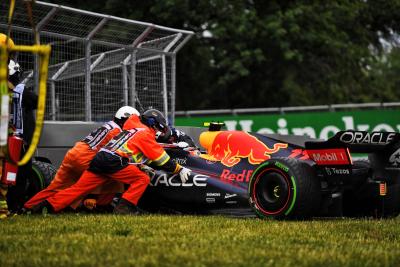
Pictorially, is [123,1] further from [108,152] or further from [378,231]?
[378,231]

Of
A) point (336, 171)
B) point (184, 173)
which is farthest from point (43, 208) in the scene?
point (336, 171)

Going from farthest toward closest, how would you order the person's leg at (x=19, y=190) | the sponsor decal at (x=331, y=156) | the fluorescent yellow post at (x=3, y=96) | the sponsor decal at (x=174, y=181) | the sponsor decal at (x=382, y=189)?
the sponsor decal at (x=174, y=181) → the person's leg at (x=19, y=190) → the sponsor decal at (x=382, y=189) → the sponsor decal at (x=331, y=156) → the fluorescent yellow post at (x=3, y=96)

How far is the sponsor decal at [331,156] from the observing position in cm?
852

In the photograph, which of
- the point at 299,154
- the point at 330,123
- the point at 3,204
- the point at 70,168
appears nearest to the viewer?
the point at 3,204

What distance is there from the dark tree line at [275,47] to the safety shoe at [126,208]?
15.1 m

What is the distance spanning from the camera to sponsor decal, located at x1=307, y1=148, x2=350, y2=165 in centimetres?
852

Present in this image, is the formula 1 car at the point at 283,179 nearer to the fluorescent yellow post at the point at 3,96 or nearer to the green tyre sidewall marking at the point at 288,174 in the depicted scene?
the green tyre sidewall marking at the point at 288,174

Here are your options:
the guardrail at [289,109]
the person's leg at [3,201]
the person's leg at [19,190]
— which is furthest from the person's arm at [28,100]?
the guardrail at [289,109]

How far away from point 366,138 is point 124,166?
110 inches

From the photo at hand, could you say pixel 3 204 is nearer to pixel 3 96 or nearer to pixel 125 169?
pixel 125 169

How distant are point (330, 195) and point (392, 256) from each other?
9.03ft

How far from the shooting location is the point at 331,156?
858cm

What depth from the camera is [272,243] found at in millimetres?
6695

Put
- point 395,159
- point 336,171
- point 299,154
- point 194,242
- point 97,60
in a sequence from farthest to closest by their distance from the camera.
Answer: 1. point 97,60
2. point 299,154
3. point 395,159
4. point 336,171
5. point 194,242
